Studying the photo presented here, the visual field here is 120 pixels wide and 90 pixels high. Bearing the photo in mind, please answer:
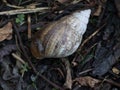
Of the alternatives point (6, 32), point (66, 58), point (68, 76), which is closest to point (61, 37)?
point (66, 58)

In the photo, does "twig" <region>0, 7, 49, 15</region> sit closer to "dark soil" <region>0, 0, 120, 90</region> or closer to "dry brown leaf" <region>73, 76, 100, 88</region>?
"dark soil" <region>0, 0, 120, 90</region>

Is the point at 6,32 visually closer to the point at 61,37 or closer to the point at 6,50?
the point at 6,50

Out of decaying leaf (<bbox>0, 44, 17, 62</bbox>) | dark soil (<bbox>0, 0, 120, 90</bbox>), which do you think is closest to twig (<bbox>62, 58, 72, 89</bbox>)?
dark soil (<bbox>0, 0, 120, 90</bbox>)

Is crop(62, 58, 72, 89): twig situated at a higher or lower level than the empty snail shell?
lower

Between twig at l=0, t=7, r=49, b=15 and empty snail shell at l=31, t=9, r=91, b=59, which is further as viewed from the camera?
twig at l=0, t=7, r=49, b=15

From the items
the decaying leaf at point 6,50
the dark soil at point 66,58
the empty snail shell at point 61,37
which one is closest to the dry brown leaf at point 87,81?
the dark soil at point 66,58

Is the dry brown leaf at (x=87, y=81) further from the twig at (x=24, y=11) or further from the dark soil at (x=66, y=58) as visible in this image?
the twig at (x=24, y=11)

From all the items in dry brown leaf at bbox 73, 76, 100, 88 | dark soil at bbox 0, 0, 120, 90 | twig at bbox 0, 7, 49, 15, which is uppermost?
twig at bbox 0, 7, 49, 15
